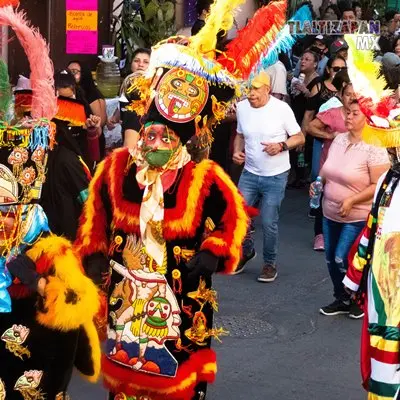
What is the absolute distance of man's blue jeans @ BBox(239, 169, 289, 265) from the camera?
8703mm

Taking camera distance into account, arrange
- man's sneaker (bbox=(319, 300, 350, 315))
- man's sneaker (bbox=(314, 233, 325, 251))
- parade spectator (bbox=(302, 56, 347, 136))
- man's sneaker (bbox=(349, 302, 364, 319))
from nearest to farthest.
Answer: man's sneaker (bbox=(349, 302, 364, 319))
man's sneaker (bbox=(319, 300, 350, 315))
man's sneaker (bbox=(314, 233, 325, 251))
parade spectator (bbox=(302, 56, 347, 136))

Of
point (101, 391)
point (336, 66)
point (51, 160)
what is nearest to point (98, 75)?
point (336, 66)

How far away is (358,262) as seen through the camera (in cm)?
566

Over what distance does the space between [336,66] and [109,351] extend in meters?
6.56

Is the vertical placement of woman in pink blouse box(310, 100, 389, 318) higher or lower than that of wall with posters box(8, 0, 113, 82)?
lower

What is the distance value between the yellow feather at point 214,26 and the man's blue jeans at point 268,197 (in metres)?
3.55

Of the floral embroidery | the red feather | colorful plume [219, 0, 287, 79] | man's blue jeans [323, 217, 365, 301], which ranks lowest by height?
man's blue jeans [323, 217, 365, 301]

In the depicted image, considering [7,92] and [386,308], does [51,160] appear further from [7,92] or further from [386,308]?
[386,308]

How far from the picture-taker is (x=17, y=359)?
4.64 meters

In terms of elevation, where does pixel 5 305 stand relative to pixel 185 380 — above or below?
above

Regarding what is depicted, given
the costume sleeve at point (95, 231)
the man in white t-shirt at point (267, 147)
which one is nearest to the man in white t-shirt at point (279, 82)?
the man in white t-shirt at point (267, 147)

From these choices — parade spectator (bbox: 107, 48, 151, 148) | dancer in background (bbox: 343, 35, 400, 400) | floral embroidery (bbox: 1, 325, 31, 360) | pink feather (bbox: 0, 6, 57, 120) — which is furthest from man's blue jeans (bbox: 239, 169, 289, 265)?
floral embroidery (bbox: 1, 325, 31, 360)

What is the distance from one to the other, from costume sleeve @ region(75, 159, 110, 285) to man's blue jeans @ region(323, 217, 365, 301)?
286 cm

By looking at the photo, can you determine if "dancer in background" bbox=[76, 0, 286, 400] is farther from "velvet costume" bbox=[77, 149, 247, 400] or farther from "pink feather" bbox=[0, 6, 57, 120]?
"pink feather" bbox=[0, 6, 57, 120]
